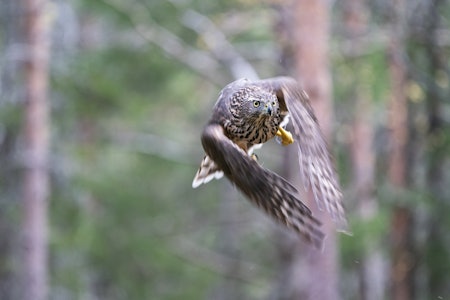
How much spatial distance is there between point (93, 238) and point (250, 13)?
15.1 feet

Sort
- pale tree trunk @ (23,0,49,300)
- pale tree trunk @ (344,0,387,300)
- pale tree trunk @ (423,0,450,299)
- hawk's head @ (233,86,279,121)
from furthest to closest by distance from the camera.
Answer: pale tree trunk @ (344,0,387,300), pale tree trunk @ (423,0,450,299), pale tree trunk @ (23,0,49,300), hawk's head @ (233,86,279,121)

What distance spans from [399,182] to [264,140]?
33.1ft

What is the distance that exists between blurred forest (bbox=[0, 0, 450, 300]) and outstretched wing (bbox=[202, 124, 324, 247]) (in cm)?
481

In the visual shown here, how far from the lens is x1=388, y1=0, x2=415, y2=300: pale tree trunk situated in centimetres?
1435

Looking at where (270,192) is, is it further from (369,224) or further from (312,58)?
(369,224)

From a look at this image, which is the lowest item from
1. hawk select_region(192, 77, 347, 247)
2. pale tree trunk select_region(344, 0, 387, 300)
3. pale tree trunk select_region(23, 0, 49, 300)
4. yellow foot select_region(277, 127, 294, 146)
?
pale tree trunk select_region(344, 0, 387, 300)

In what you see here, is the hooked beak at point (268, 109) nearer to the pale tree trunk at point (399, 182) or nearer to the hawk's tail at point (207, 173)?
the hawk's tail at point (207, 173)

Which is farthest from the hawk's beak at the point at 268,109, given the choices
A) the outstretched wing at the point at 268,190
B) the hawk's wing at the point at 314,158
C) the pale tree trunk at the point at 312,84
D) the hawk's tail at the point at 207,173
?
the pale tree trunk at the point at 312,84

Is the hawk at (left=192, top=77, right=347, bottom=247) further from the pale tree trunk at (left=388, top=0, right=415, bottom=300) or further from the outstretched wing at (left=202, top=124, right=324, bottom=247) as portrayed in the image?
the pale tree trunk at (left=388, top=0, right=415, bottom=300)

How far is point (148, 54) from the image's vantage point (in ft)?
50.7

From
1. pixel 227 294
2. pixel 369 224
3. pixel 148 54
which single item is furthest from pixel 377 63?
pixel 227 294

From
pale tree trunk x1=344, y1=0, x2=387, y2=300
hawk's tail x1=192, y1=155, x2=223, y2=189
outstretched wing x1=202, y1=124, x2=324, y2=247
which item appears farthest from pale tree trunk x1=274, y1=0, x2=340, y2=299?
outstretched wing x1=202, y1=124, x2=324, y2=247

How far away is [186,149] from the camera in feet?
58.2

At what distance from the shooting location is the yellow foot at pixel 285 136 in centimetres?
541
